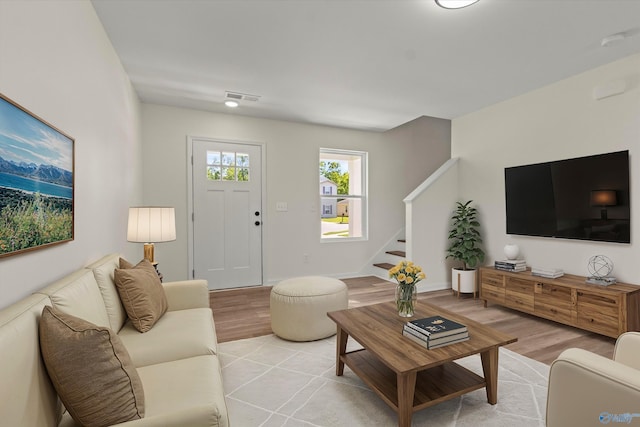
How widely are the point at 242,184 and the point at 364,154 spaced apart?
7.05ft

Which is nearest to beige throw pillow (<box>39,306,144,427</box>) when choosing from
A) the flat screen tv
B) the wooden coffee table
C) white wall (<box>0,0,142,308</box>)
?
white wall (<box>0,0,142,308</box>)

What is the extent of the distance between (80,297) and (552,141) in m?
4.24

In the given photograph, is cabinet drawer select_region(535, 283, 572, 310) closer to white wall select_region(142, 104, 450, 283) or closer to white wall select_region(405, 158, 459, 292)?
white wall select_region(405, 158, 459, 292)

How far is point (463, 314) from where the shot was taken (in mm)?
3436

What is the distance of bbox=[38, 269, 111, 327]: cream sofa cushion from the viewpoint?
50.0 inches

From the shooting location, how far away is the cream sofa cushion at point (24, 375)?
32.4 inches

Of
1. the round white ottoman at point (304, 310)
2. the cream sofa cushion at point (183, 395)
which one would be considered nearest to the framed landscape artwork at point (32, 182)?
the cream sofa cushion at point (183, 395)

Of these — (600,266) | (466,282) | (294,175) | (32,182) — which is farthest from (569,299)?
(32,182)

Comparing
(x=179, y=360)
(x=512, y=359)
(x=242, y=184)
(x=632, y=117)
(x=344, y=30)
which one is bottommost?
(x=512, y=359)

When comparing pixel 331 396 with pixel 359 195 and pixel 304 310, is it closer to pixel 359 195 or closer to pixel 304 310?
pixel 304 310

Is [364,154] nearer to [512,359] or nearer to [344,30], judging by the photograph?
[344,30]

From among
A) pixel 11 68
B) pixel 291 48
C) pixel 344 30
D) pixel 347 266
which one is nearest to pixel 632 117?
pixel 344 30

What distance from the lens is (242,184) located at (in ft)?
15.2

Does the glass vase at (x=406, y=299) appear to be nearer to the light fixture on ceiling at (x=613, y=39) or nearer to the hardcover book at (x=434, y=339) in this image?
the hardcover book at (x=434, y=339)
